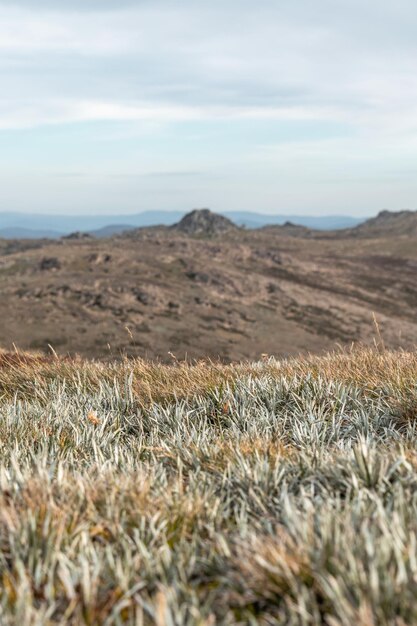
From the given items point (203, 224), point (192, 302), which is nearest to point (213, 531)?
point (192, 302)

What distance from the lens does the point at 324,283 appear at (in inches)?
2736

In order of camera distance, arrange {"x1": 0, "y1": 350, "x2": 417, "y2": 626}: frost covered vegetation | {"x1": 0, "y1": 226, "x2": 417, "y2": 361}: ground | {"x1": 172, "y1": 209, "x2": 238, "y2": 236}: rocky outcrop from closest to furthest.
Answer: {"x1": 0, "y1": 350, "x2": 417, "y2": 626}: frost covered vegetation
{"x1": 0, "y1": 226, "x2": 417, "y2": 361}: ground
{"x1": 172, "y1": 209, "x2": 238, "y2": 236}: rocky outcrop

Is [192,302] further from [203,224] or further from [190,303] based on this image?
[203,224]

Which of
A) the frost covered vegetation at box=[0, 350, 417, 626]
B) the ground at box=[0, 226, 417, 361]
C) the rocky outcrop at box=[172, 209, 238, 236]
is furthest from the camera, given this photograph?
the rocky outcrop at box=[172, 209, 238, 236]

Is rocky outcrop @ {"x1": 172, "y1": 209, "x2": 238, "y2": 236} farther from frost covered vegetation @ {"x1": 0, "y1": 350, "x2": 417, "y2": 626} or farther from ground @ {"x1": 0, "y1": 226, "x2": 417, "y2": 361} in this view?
frost covered vegetation @ {"x1": 0, "y1": 350, "x2": 417, "y2": 626}

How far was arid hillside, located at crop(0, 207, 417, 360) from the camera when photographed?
126ft

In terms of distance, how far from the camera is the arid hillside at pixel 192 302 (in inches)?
1515

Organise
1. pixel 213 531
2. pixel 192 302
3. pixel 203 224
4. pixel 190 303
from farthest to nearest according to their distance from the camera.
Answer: pixel 203 224 → pixel 192 302 → pixel 190 303 → pixel 213 531

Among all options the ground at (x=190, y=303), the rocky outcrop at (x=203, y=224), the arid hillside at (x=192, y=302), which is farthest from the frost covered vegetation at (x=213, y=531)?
the rocky outcrop at (x=203, y=224)

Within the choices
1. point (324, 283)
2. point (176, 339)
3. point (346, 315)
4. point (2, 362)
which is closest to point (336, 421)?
point (2, 362)

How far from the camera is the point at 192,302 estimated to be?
49062 millimetres

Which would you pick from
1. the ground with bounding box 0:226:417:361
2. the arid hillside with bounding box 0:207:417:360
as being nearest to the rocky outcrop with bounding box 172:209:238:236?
the arid hillside with bounding box 0:207:417:360

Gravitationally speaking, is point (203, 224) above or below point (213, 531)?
above

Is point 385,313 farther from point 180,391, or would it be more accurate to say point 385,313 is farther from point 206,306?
point 180,391
